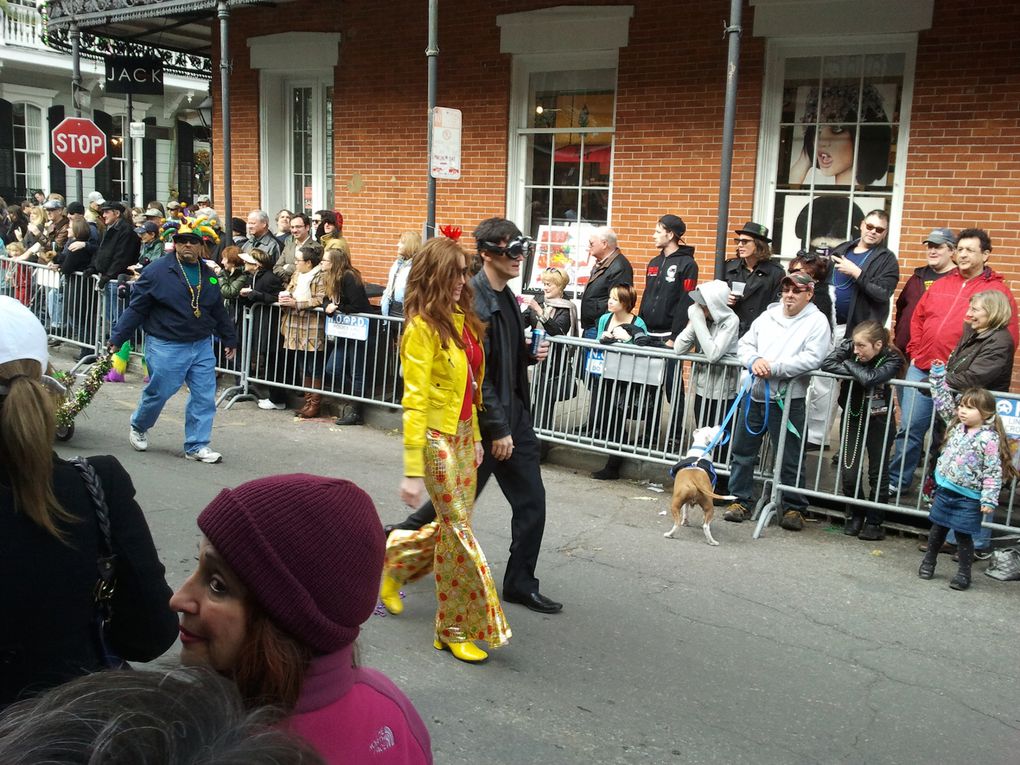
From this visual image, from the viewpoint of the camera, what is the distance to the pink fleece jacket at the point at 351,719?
163cm

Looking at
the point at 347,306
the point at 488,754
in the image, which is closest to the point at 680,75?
the point at 347,306

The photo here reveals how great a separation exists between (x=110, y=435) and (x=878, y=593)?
6.62 meters

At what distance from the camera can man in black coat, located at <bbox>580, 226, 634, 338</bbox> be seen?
912 centimetres

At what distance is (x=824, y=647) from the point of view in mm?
5086

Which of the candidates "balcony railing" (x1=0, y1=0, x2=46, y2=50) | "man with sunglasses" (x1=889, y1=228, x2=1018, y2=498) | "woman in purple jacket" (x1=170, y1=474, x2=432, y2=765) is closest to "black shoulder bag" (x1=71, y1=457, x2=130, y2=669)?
"woman in purple jacket" (x1=170, y1=474, x2=432, y2=765)

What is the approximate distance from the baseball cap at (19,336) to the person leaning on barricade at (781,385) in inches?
214

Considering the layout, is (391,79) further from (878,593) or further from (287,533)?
(287,533)

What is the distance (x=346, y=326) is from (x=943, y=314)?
550 centimetres

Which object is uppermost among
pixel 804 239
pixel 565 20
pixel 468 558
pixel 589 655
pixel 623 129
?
pixel 565 20

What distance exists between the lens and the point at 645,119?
35.5 ft

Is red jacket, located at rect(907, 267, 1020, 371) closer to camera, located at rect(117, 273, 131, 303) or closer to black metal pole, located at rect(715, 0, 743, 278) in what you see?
black metal pole, located at rect(715, 0, 743, 278)

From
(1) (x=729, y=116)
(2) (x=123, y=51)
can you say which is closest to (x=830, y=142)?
(1) (x=729, y=116)

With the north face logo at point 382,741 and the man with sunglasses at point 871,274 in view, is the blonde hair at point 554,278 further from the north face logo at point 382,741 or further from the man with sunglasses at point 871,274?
the north face logo at point 382,741

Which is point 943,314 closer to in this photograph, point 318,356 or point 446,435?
point 446,435
